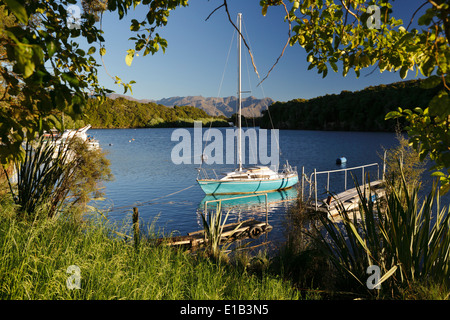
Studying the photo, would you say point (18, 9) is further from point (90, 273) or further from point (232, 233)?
point (232, 233)

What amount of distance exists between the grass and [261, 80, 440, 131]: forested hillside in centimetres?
9326

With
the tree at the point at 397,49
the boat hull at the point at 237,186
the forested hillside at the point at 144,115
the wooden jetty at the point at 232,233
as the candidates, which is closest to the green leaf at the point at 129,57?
the tree at the point at 397,49

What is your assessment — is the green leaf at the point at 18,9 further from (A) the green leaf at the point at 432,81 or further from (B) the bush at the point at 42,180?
(B) the bush at the point at 42,180

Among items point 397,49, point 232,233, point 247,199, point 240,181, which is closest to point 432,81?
point 397,49

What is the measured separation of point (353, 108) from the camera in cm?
11738

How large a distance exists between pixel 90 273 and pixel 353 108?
127m

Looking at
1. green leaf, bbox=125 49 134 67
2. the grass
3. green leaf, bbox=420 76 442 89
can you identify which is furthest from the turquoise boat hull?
green leaf, bbox=420 76 442 89

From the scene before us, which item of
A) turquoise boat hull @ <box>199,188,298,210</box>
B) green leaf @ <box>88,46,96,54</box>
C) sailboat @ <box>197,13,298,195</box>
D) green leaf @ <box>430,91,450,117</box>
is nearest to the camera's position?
green leaf @ <box>430,91,450,117</box>

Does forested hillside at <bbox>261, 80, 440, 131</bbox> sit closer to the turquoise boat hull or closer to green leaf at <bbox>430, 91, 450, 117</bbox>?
the turquoise boat hull

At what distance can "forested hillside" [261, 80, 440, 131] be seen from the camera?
9531cm

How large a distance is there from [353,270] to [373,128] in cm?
12245

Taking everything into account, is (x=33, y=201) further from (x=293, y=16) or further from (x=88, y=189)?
(x=88, y=189)

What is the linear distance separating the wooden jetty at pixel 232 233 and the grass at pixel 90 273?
635cm

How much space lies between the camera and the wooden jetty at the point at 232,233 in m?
11.4
